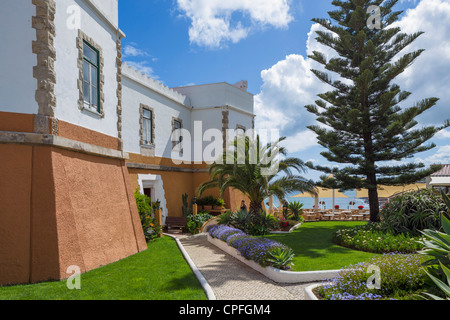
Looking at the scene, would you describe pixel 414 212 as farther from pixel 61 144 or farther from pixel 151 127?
pixel 151 127

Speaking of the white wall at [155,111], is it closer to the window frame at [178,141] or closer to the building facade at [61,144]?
the window frame at [178,141]

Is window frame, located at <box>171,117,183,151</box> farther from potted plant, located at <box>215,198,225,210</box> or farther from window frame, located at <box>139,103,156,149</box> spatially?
potted plant, located at <box>215,198,225,210</box>

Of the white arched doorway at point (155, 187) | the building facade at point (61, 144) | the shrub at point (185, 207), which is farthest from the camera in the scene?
the shrub at point (185, 207)

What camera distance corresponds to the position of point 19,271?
5.73 metres

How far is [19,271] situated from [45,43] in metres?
4.93

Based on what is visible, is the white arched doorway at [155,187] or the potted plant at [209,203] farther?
the potted plant at [209,203]

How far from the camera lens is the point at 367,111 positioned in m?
13.4

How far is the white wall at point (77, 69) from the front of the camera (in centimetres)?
695

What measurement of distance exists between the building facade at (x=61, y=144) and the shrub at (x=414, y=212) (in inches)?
353

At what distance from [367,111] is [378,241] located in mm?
6768

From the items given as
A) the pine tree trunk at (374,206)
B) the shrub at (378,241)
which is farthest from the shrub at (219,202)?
the pine tree trunk at (374,206)

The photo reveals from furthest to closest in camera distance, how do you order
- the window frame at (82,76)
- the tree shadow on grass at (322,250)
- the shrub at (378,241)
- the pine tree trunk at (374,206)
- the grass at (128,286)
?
the pine tree trunk at (374,206) < the shrub at (378,241) < the tree shadow on grass at (322,250) < the window frame at (82,76) < the grass at (128,286)

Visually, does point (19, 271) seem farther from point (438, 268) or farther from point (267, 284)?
point (438, 268)
